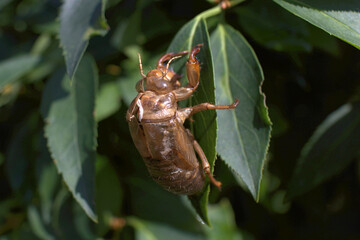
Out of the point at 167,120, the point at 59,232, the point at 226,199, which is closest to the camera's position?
the point at 167,120

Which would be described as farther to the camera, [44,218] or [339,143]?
[44,218]

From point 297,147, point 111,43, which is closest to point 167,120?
point 111,43

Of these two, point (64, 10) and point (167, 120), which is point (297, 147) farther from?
point (64, 10)

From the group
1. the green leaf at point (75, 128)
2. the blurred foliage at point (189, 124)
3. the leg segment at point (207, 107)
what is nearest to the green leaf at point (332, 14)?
the blurred foliage at point (189, 124)

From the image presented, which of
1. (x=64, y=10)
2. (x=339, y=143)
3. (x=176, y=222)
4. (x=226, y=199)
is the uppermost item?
(x=64, y=10)

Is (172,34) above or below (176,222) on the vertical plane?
above

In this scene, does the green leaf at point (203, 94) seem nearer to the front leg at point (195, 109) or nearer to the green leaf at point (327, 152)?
the front leg at point (195, 109)

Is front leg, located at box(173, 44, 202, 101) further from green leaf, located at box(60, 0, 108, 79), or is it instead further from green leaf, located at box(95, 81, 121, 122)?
green leaf, located at box(95, 81, 121, 122)
